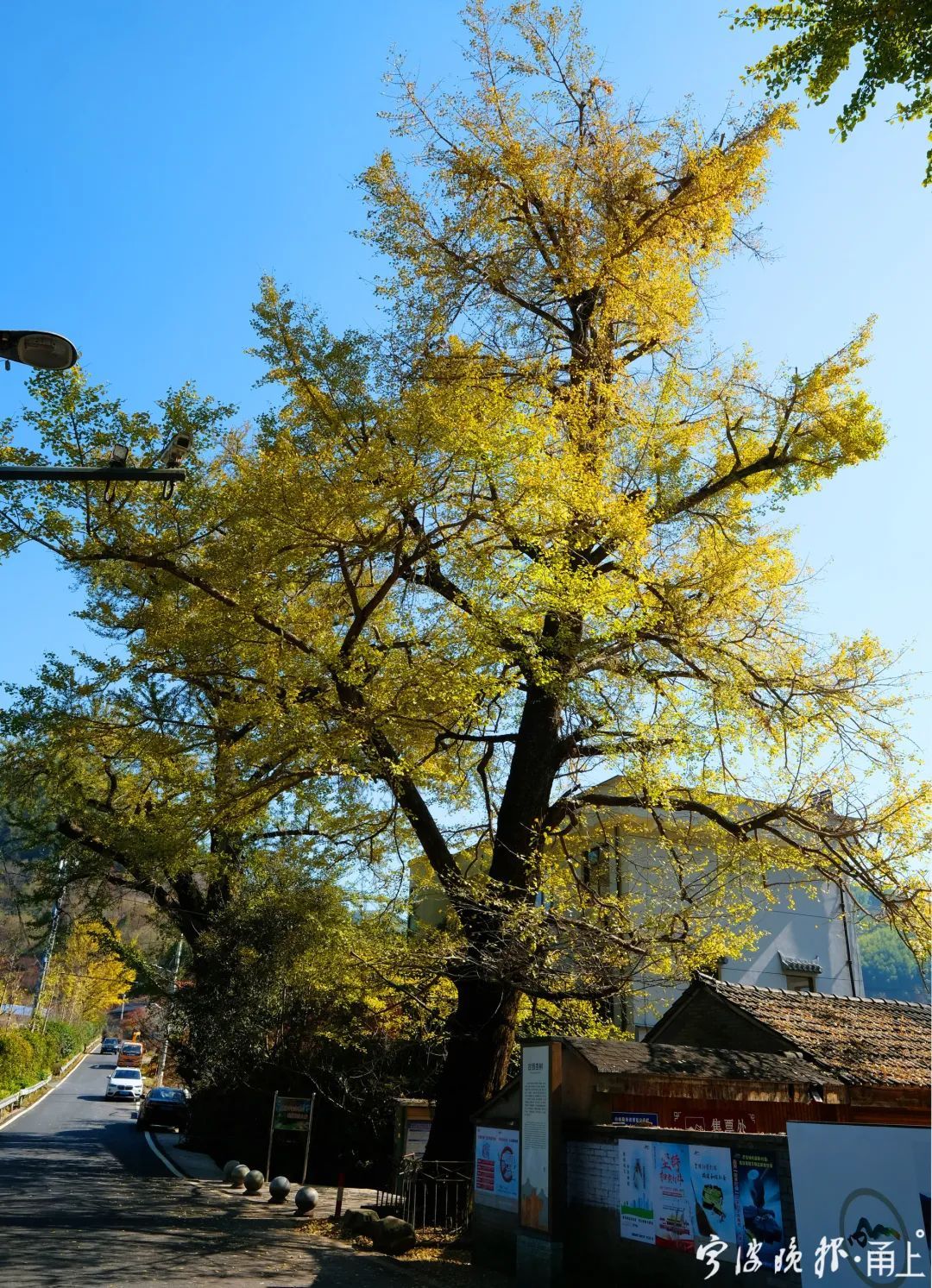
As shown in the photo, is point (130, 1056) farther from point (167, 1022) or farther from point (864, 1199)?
point (864, 1199)

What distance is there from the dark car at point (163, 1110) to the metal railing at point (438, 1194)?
2356cm

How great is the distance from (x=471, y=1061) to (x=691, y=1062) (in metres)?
3.76

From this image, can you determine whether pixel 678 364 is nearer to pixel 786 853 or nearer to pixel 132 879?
pixel 786 853

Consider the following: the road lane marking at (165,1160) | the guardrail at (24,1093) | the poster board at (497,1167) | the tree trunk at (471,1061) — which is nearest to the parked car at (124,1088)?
the guardrail at (24,1093)

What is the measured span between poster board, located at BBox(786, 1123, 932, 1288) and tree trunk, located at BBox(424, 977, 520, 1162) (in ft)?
23.4

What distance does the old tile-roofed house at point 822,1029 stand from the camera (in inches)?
488

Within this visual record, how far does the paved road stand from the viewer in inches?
394

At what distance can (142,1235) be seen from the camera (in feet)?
40.6

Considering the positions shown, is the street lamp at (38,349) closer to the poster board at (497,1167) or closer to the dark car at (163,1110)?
the poster board at (497,1167)

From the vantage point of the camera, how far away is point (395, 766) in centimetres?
1287

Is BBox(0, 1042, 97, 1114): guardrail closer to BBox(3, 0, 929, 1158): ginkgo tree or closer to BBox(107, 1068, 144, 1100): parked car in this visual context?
BBox(107, 1068, 144, 1100): parked car

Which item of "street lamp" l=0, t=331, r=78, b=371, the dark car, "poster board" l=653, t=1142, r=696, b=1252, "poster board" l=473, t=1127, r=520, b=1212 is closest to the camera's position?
"street lamp" l=0, t=331, r=78, b=371

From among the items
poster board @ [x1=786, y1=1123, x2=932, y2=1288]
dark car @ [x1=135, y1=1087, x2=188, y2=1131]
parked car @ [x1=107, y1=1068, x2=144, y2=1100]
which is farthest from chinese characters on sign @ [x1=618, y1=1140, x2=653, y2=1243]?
parked car @ [x1=107, y1=1068, x2=144, y2=1100]

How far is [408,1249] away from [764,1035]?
18.6 feet
